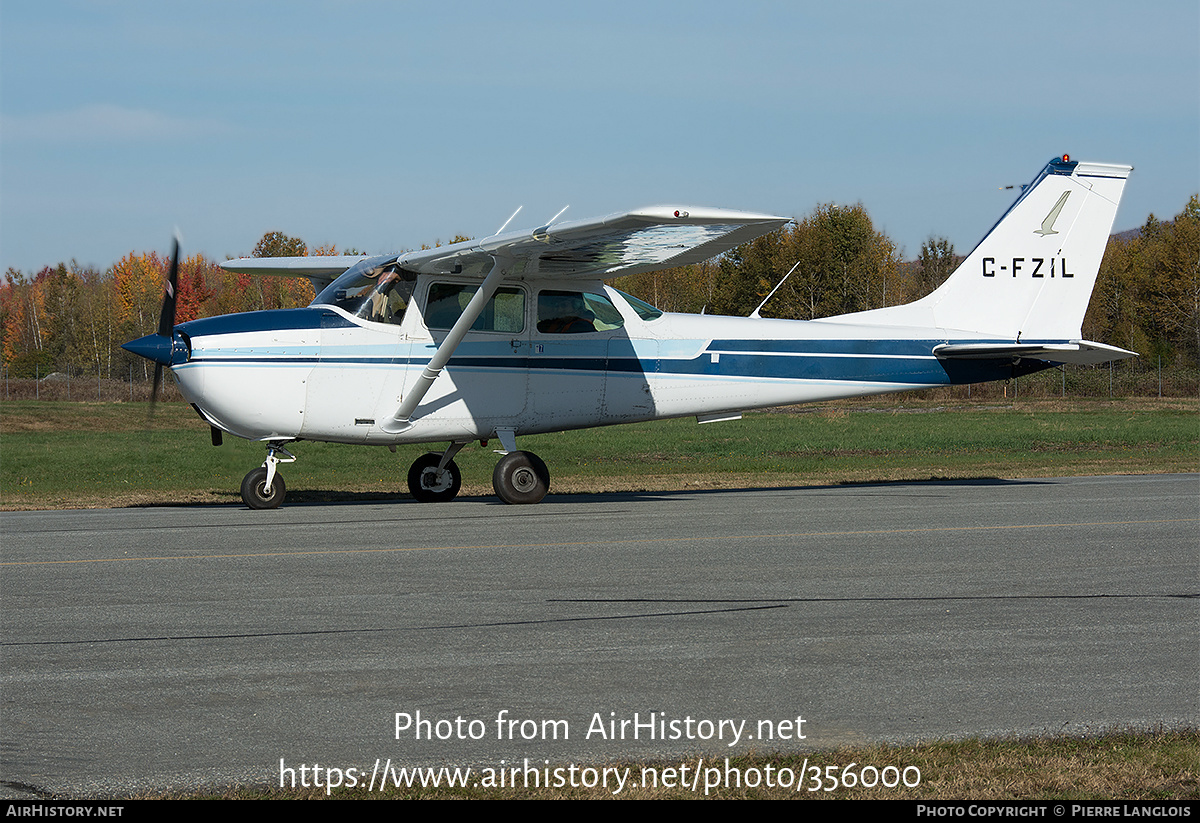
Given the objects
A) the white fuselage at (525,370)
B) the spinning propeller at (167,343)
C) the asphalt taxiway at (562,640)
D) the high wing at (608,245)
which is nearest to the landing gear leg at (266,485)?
the white fuselage at (525,370)

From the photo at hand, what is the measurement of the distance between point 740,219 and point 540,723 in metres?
7.72

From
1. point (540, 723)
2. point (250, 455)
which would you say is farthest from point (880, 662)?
point (250, 455)

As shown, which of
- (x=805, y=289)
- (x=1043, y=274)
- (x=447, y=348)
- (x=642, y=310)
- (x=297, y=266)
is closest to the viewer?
(x=447, y=348)

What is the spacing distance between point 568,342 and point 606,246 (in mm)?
1886

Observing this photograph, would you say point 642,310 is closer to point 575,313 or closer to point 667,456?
point 575,313

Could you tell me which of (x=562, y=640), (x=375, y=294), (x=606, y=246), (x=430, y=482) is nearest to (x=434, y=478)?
(x=430, y=482)

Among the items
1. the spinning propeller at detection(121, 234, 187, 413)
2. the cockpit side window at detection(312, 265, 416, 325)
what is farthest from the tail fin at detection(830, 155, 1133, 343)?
the spinning propeller at detection(121, 234, 187, 413)

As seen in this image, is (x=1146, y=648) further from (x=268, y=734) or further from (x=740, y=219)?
(x=740, y=219)

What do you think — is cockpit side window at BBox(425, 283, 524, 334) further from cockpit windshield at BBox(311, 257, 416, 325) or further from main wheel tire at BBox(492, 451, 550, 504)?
main wheel tire at BBox(492, 451, 550, 504)

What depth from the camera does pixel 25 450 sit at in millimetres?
32031

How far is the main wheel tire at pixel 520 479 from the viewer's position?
14773mm

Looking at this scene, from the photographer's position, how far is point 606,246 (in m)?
13.7

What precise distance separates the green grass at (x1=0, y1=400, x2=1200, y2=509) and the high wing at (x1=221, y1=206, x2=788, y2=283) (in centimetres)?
399

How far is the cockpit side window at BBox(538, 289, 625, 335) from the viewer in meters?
15.1
